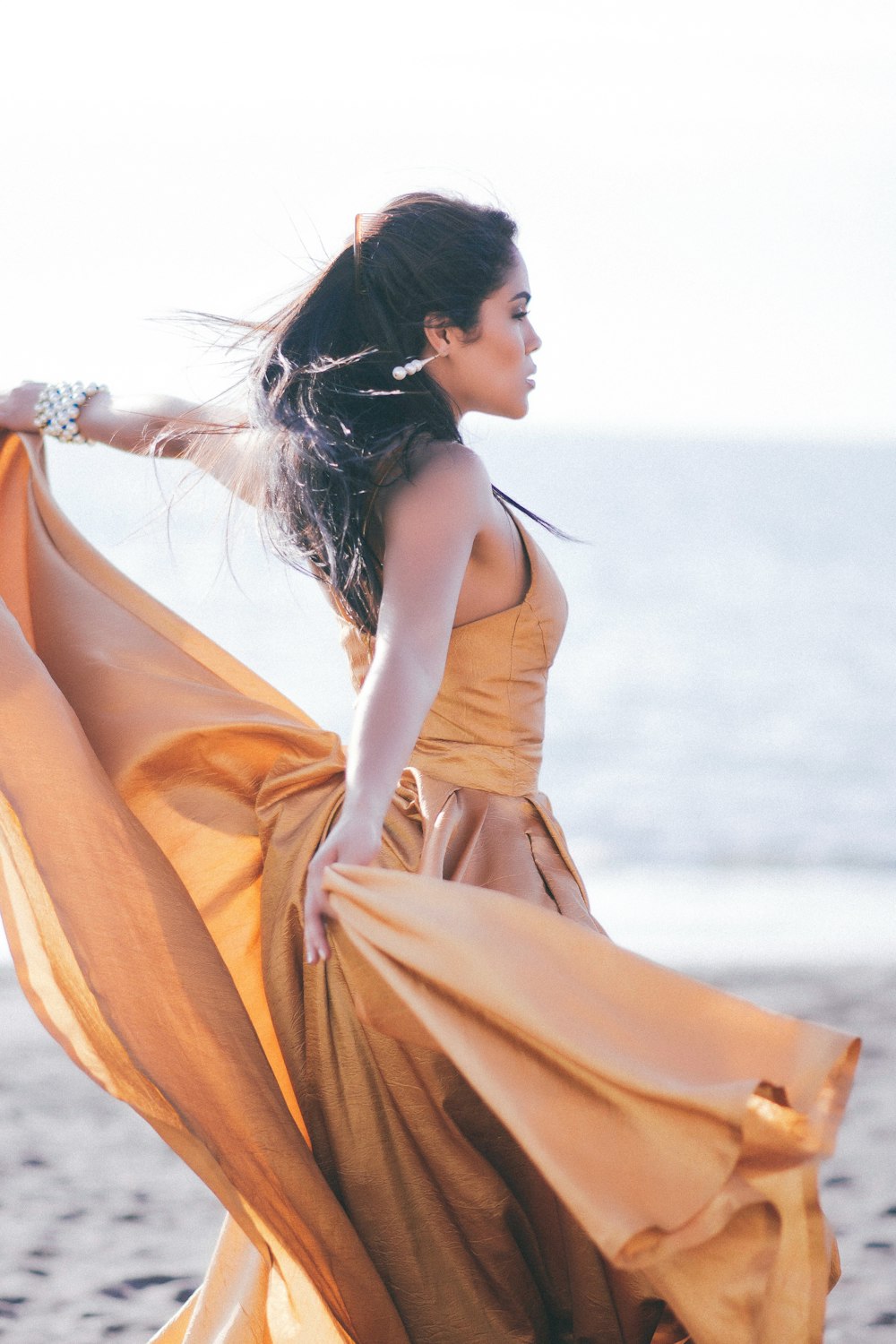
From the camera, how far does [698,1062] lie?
2.09 meters

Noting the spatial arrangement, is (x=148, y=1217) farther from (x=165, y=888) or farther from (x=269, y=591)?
(x=269, y=591)

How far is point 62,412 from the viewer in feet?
9.80

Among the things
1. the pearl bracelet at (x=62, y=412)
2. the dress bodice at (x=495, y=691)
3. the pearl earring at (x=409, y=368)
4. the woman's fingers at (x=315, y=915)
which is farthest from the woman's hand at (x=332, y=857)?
the pearl bracelet at (x=62, y=412)

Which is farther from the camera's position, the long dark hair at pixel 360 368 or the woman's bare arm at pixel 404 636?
the long dark hair at pixel 360 368

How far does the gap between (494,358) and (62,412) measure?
943mm

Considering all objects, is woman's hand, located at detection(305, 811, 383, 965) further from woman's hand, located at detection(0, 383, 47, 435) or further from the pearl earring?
woman's hand, located at detection(0, 383, 47, 435)

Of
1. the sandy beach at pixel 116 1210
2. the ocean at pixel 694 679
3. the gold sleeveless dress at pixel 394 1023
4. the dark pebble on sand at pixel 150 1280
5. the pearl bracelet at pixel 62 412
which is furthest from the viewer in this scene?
the ocean at pixel 694 679

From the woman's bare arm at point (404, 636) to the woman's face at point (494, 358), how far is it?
0.60 ft

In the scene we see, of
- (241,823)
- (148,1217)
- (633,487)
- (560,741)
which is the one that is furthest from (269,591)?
(633,487)

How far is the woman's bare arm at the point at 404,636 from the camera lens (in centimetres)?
214

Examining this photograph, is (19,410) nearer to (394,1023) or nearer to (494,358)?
(494,358)

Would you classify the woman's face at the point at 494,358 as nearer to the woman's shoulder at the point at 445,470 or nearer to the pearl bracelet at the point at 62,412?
the woman's shoulder at the point at 445,470

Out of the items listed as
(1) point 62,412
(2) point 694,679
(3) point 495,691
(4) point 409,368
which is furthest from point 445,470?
(2) point 694,679

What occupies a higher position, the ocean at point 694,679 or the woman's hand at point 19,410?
the woman's hand at point 19,410
